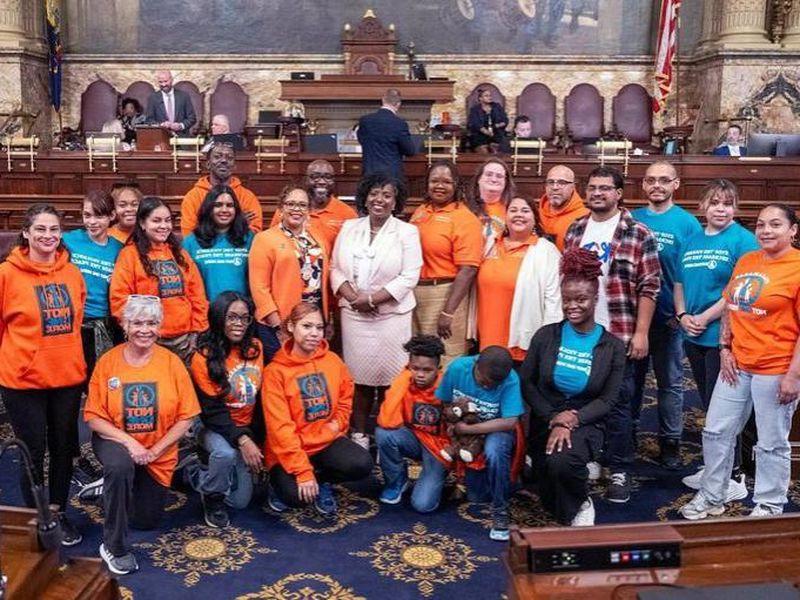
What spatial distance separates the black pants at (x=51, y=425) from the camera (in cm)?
337

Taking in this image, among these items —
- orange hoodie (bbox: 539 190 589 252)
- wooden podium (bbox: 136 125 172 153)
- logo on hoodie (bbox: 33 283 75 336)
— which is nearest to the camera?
logo on hoodie (bbox: 33 283 75 336)

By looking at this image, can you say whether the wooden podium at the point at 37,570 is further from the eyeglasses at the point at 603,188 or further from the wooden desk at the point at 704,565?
the eyeglasses at the point at 603,188

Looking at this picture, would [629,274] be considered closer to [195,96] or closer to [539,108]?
[539,108]

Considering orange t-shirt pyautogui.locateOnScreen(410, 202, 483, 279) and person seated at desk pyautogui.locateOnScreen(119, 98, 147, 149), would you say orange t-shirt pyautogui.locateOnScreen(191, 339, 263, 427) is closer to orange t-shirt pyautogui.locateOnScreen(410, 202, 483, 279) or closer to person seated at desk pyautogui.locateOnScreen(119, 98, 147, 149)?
orange t-shirt pyautogui.locateOnScreen(410, 202, 483, 279)

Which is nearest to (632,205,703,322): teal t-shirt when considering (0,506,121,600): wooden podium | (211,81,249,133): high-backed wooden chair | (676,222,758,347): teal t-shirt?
(676,222,758,347): teal t-shirt

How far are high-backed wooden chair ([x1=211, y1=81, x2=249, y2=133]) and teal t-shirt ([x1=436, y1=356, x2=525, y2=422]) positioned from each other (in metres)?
9.28

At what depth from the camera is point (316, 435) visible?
12.4 feet

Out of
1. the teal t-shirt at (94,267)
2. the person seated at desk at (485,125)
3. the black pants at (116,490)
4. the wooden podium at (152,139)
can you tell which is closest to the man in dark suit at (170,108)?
the wooden podium at (152,139)

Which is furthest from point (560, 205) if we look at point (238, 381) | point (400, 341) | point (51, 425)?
point (51, 425)

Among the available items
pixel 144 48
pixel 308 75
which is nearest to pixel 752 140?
pixel 308 75

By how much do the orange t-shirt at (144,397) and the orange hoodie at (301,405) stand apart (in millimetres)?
357

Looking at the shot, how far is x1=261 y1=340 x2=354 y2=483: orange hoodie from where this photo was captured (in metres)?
3.65

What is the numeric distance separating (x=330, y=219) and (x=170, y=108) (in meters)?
6.21

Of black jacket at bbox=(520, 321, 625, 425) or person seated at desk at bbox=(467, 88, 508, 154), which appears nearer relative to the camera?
black jacket at bbox=(520, 321, 625, 425)
